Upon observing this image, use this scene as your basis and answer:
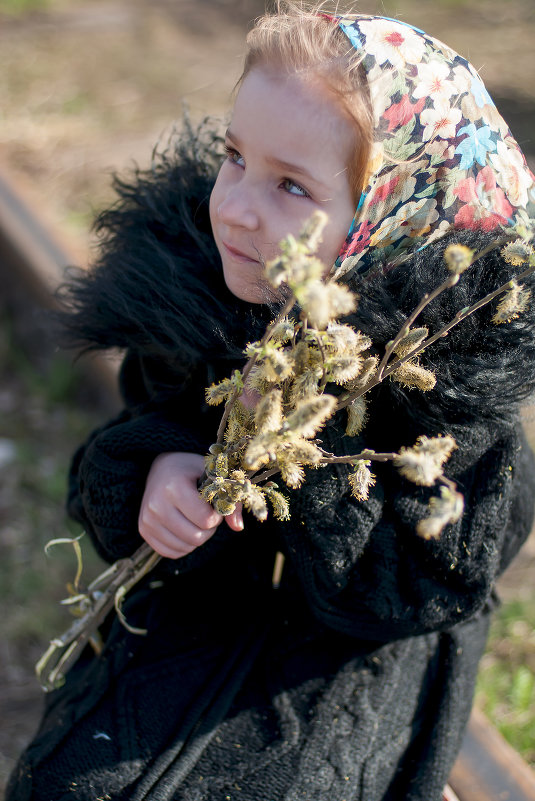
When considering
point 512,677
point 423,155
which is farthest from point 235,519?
point 512,677

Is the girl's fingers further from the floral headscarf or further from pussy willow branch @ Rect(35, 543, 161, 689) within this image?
the floral headscarf

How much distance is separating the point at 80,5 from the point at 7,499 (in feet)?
17.1

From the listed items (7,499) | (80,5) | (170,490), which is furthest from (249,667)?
(80,5)

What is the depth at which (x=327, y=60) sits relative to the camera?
128cm

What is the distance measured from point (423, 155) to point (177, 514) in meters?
0.74

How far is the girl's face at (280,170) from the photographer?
50.0 inches

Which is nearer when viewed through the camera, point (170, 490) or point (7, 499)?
point (170, 490)

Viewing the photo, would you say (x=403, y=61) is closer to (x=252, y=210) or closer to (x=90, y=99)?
(x=252, y=210)

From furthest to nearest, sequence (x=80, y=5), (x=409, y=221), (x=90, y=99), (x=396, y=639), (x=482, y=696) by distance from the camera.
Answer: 1. (x=80, y=5)
2. (x=90, y=99)
3. (x=482, y=696)
4. (x=396, y=639)
5. (x=409, y=221)

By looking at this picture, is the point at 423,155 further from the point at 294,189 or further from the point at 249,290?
the point at 249,290

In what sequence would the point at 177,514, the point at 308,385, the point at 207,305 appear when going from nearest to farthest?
the point at 308,385
the point at 177,514
the point at 207,305

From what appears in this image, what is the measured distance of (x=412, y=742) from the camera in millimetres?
1575

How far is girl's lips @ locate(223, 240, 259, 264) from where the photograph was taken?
139cm

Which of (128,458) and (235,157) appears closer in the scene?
(235,157)
